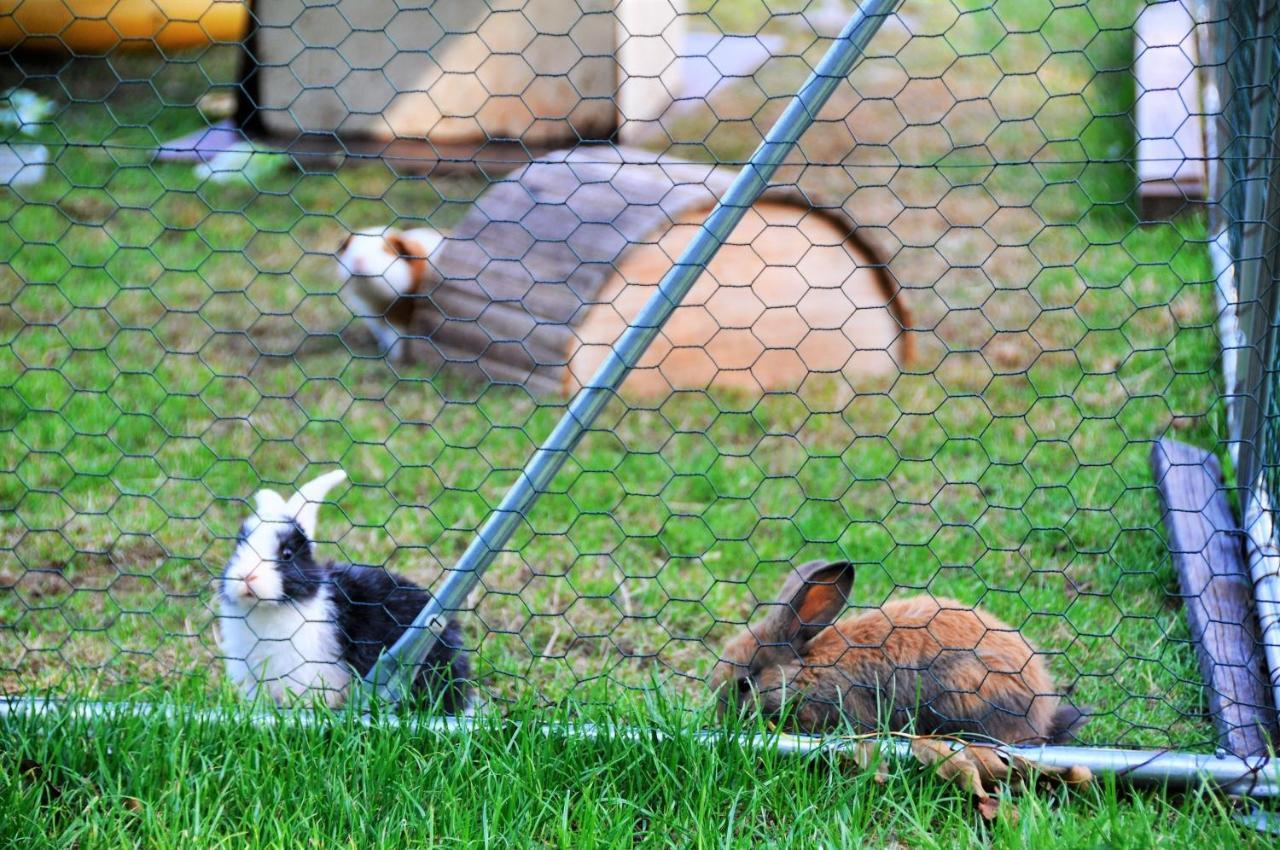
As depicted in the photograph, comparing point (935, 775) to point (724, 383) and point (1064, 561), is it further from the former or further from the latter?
point (724, 383)

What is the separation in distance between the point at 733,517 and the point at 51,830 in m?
2.11

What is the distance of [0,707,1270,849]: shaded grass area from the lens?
2.22 meters

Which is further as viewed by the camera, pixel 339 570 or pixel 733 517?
pixel 733 517

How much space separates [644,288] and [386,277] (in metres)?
1.07

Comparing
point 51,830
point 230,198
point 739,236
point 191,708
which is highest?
point 230,198

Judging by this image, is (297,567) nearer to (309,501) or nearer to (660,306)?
(309,501)

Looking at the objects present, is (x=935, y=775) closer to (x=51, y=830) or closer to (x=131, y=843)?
(x=131, y=843)

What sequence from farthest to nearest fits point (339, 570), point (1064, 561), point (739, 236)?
1. point (739, 236)
2. point (1064, 561)
3. point (339, 570)

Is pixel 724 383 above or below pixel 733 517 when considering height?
above

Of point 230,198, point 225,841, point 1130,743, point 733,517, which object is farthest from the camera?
point 230,198

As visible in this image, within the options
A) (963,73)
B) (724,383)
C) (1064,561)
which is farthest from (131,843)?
(963,73)

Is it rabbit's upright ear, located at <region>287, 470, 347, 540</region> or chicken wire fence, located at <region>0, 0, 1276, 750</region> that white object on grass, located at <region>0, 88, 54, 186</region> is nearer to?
chicken wire fence, located at <region>0, 0, 1276, 750</region>

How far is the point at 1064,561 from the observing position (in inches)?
138

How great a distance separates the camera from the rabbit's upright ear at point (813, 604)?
2.71 metres
